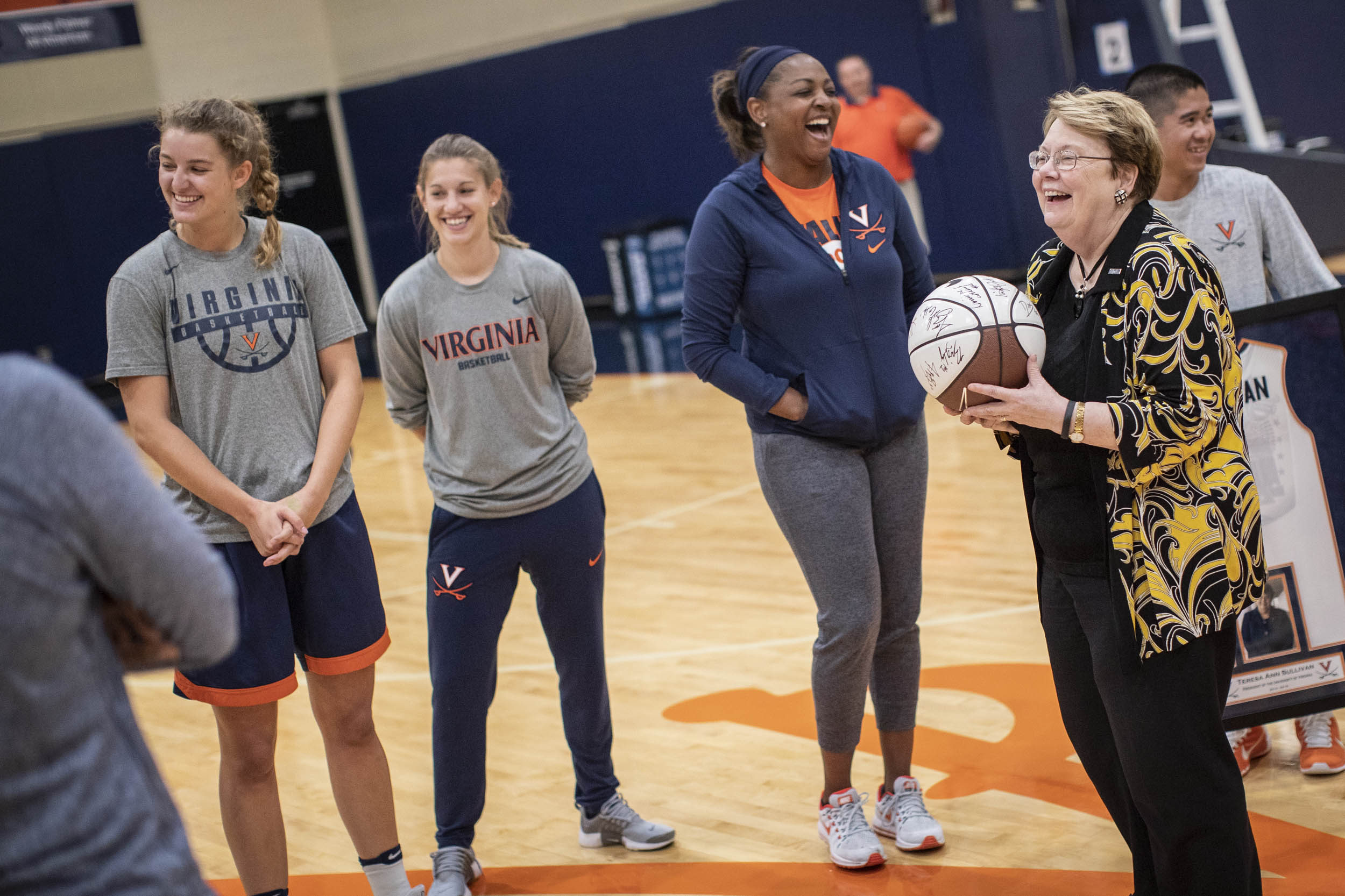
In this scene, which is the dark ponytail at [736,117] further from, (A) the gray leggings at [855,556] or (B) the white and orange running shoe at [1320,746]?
(B) the white and orange running shoe at [1320,746]

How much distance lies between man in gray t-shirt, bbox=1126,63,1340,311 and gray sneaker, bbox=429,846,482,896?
219cm

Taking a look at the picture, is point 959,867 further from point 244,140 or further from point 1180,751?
point 244,140

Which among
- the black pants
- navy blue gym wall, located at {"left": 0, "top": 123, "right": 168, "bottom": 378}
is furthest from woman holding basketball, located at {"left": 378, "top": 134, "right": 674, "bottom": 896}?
navy blue gym wall, located at {"left": 0, "top": 123, "right": 168, "bottom": 378}

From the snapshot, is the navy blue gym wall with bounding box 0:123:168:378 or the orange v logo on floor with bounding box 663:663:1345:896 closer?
the orange v logo on floor with bounding box 663:663:1345:896

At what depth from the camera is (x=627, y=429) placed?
29.1 feet

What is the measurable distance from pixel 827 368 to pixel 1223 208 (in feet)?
3.29

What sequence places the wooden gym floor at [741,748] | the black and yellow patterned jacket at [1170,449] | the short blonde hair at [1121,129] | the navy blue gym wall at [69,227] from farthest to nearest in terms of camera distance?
the navy blue gym wall at [69,227]
the wooden gym floor at [741,748]
the short blonde hair at [1121,129]
the black and yellow patterned jacket at [1170,449]

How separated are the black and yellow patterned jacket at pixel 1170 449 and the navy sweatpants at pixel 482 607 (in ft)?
4.39

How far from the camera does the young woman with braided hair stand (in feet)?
8.39

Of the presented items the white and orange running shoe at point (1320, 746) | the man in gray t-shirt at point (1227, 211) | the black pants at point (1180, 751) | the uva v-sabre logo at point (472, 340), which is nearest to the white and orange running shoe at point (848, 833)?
the black pants at point (1180, 751)

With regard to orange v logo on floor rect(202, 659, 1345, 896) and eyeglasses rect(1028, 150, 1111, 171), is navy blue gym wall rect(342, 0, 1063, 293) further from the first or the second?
eyeglasses rect(1028, 150, 1111, 171)

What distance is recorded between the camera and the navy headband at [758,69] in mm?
2898

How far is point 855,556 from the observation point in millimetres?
2865

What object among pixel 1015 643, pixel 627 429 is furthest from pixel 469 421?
pixel 627 429
